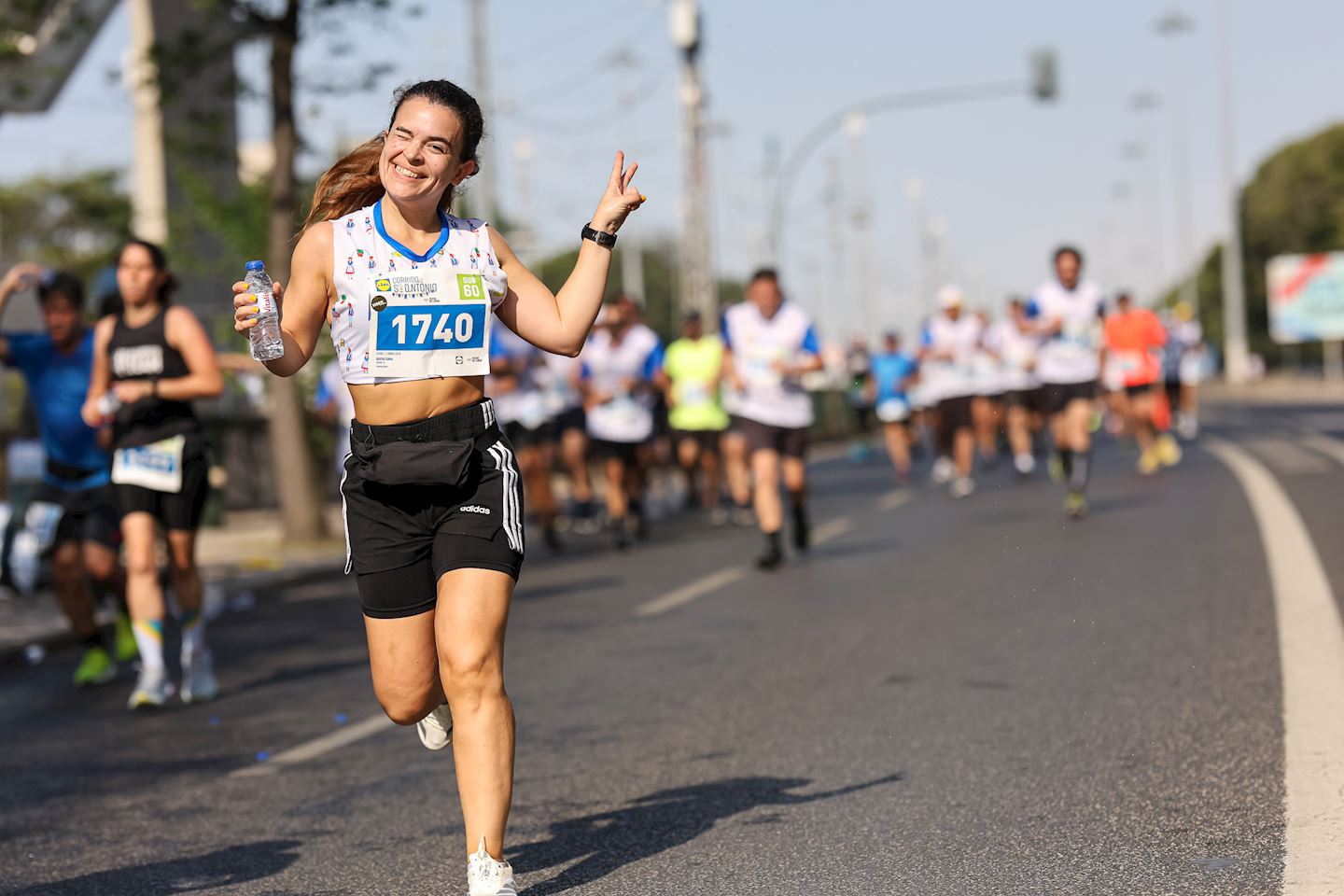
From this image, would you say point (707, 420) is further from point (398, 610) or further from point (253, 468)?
point (398, 610)

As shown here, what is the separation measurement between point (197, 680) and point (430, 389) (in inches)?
167

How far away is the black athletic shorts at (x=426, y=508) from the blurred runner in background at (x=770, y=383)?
792cm

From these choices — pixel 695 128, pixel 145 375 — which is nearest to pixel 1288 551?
pixel 145 375

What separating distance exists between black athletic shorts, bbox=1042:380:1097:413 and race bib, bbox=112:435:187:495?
9.46 metres

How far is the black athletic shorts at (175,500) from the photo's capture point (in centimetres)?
808

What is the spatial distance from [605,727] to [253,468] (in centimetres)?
1660

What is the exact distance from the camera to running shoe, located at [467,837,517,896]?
444cm

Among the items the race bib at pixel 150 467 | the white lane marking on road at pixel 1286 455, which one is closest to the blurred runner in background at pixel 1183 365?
the white lane marking on road at pixel 1286 455

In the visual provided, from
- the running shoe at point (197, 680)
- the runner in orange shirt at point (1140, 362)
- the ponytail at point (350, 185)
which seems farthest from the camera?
the runner in orange shirt at point (1140, 362)

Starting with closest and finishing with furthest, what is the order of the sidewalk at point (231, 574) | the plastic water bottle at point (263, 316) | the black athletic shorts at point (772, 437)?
the plastic water bottle at point (263, 316) → the sidewalk at point (231, 574) → the black athletic shorts at point (772, 437)

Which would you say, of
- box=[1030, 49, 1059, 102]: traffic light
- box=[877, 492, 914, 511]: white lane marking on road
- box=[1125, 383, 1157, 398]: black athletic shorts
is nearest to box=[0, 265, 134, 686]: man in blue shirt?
box=[877, 492, 914, 511]: white lane marking on road

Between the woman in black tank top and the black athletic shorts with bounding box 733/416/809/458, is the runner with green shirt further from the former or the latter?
the woman in black tank top

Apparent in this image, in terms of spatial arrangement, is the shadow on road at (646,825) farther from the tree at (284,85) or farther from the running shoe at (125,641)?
the tree at (284,85)

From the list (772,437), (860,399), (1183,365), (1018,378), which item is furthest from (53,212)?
(772,437)
